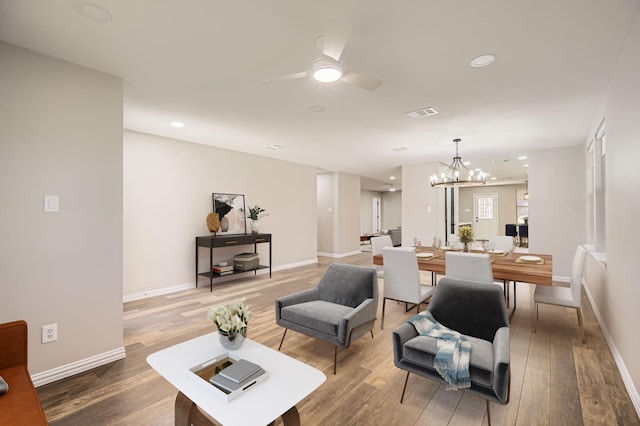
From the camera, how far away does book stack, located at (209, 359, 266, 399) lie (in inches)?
59.6

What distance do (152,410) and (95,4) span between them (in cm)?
264

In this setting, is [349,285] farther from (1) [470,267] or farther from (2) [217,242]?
(2) [217,242]

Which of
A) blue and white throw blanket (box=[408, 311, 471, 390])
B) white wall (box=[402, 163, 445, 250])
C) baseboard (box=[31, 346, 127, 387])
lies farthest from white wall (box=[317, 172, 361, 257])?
blue and white throw blanket (box=[408, 311, 471, 390])

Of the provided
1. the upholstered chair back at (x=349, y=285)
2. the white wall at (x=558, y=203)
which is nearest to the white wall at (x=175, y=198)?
the upholstered chair back at (x=349, y=285)

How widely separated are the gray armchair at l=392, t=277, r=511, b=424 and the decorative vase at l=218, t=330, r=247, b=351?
1.06 metres

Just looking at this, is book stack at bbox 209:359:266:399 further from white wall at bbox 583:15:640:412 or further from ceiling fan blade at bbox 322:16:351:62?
white wall at bbox 583:15:640:412

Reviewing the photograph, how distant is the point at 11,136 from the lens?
2275mm

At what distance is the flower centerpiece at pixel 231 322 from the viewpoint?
6.18ft

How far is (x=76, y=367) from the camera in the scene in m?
2.53

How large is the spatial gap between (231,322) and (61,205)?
1.84 m

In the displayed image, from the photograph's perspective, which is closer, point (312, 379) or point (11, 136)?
point (312, 379)

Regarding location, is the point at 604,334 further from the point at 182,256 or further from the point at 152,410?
the point at 182,256

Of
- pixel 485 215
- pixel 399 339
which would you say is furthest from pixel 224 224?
pixel 485 215

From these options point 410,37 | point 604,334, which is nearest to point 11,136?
point 410,37
